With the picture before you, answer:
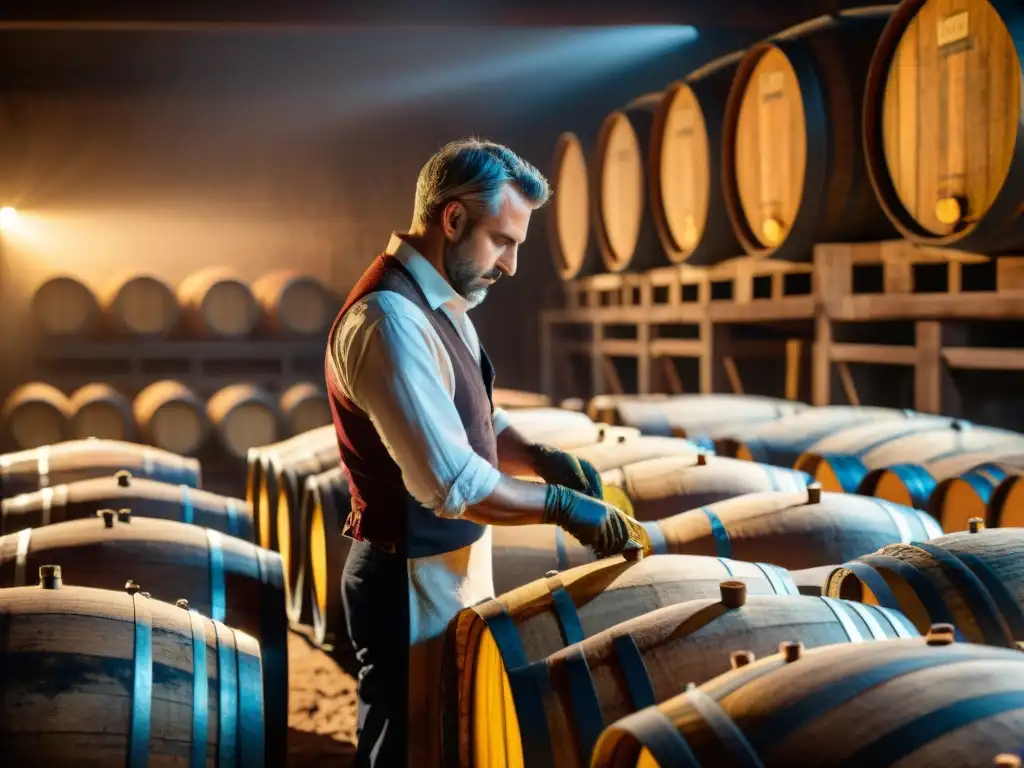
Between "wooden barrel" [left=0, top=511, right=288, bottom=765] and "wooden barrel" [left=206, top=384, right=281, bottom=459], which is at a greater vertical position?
"wooden barrel" [left=206, top=384, right=281, bottom=459]

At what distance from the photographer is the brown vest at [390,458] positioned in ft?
7.59

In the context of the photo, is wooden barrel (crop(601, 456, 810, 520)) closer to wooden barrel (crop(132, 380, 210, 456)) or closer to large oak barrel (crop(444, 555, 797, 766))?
large oak barrel (crop(444, 555, 797, 766))

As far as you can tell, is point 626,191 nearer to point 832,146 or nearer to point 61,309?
point 832,146

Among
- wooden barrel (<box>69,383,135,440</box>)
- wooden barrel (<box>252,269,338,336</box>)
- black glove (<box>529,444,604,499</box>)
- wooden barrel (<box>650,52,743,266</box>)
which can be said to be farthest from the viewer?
wooden barrel (<box>252,269,338,336</box>)

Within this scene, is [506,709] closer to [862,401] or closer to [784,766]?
[784,766]

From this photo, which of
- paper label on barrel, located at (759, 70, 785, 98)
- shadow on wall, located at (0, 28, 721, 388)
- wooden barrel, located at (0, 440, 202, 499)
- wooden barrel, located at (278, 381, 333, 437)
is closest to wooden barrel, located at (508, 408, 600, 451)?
wooden barrel, located at (0, 440, 202, 499)

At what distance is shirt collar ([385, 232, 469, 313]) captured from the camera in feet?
7.69

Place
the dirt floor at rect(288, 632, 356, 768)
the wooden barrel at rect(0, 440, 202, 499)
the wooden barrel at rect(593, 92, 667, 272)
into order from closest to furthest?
the dirt floor at rect(288, 632, 356, 768) → the wooden barrel at rect(0, 440, 202, 499) → the wooden barrel at rect(593, 92, 667, 272)

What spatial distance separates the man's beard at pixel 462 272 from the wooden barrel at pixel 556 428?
163cm

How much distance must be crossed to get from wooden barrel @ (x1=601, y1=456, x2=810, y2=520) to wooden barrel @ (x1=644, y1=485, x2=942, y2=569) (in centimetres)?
38

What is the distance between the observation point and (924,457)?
347 cm

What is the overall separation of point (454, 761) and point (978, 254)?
2.52 m

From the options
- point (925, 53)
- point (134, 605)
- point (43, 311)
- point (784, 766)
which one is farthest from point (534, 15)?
point (784, 766)

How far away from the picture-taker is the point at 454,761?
2252mm
